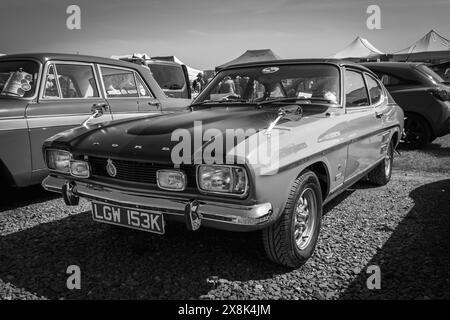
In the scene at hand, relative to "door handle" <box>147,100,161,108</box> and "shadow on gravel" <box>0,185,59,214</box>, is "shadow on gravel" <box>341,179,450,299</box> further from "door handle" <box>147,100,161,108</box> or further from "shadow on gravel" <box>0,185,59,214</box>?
"shadow on gravel" <box>0,185,59,214</box>

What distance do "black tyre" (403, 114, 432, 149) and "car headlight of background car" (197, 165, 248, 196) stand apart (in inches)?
250

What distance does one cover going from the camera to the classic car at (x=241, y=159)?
2217 millimetres

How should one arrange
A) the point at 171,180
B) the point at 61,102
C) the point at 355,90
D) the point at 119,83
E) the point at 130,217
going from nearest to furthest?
the point at 171,180 < the point at 130,217 < the point at 355,90 < the point at 61,102 < the point at 119,83

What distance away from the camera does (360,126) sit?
358cm

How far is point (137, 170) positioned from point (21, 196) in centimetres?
283

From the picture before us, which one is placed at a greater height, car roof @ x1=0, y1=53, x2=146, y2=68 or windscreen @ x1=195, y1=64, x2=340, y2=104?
car roof @ x1=0, y1=53, x2=146, y2=68

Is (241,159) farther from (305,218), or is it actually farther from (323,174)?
(323,174)

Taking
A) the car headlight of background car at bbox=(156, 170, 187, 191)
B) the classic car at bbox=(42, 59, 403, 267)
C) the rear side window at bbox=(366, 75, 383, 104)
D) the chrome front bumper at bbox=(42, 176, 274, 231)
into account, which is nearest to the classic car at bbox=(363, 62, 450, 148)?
the rear side window at bbox=(366, 75, 383, 104)

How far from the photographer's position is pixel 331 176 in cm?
303

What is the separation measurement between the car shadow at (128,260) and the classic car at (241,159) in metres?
0.38

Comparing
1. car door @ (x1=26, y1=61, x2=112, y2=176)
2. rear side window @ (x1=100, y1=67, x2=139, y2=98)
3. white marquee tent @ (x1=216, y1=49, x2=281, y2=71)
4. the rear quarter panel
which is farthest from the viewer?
white marquee tent @ (x1=216, y1=49, x2=281, y2=71)

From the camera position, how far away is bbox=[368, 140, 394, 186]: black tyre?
4.83m

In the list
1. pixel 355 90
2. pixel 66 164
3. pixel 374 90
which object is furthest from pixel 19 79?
pixel 374 90

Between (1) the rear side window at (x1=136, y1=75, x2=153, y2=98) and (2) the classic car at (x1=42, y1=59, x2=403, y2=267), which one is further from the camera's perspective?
(1) the rear side window at (x1=136, y1=75, x2=153, y2=98)
